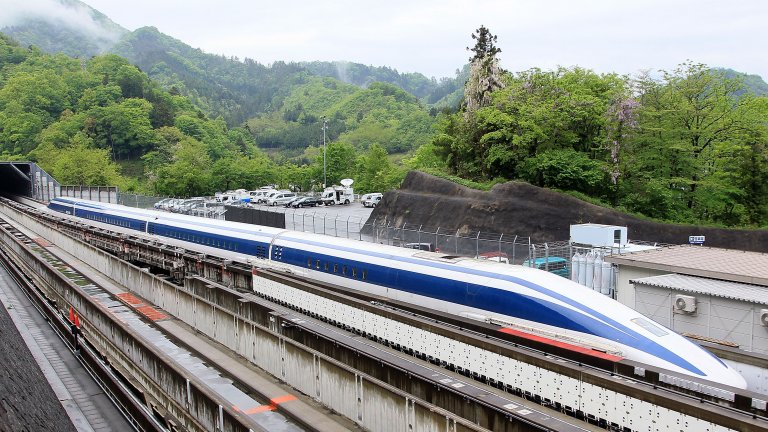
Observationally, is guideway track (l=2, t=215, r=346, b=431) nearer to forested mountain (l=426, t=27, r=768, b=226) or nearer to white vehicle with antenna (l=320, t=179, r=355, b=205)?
forested mountain (l=426, t=27, r=768, b=226)

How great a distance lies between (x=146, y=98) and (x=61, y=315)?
540 ft

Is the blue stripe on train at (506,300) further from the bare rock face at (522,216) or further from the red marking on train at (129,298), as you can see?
the bare rock face at (522,216)

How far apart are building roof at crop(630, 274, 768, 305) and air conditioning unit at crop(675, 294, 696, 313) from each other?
0.87ft

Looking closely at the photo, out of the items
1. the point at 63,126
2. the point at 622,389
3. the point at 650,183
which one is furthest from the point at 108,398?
the point at 63,126

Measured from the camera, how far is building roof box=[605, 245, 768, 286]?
20364mm

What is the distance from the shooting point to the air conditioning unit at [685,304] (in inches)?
792

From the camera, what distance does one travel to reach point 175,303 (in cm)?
2573

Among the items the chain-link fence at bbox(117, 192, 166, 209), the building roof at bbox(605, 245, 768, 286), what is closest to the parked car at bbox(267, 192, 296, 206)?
the chain-link fence at bbox(117, 192, 166, 209)

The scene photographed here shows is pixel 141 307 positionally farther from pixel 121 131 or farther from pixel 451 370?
pixel 121 131

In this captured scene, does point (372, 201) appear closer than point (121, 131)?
Yes

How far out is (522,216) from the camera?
140 ft

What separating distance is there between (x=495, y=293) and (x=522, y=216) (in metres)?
24.6

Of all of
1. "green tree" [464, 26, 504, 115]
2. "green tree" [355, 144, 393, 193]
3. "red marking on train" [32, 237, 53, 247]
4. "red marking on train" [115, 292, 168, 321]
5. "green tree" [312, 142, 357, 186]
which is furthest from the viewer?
"green tree" [312, 142, 357, 186]

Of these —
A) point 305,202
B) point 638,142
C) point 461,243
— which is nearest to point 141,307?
point 461,243
